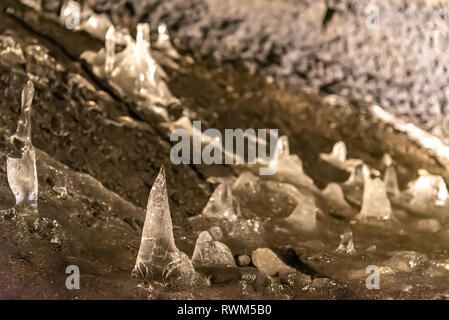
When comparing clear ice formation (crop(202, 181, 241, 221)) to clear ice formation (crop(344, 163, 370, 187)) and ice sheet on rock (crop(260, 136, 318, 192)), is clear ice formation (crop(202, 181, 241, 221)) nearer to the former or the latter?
ice sheet on rock (crop(260, 136, 318, 192))

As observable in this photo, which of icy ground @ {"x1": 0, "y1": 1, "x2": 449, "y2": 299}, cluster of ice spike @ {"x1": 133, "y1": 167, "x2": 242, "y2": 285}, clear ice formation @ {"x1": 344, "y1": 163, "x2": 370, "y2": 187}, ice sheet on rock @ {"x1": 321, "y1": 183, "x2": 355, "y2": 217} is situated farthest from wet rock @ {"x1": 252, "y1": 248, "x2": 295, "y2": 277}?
clear ice formation @ {"x1": 344, "y1": 163, "x2": 370, "y2": 187}

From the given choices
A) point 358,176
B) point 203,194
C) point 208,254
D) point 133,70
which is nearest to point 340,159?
point 358,176

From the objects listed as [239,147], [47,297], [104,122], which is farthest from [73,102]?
[47,297]

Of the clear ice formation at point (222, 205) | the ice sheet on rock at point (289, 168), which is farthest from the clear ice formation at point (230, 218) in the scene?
the ice sheet on rock at point (289, 168)

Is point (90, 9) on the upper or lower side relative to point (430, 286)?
upper
